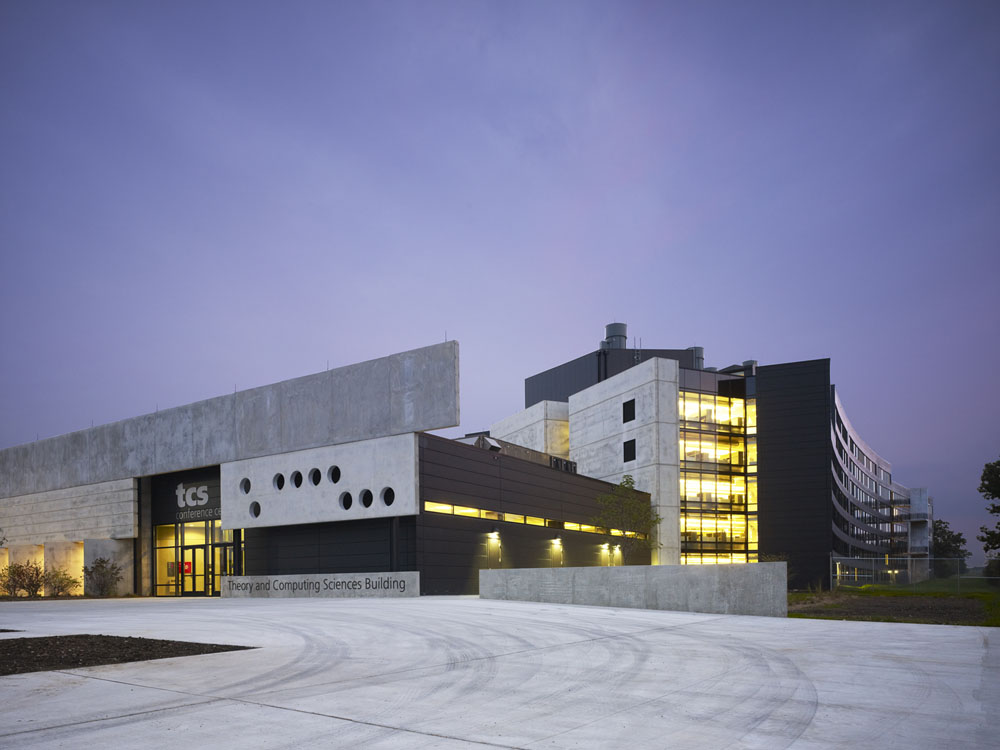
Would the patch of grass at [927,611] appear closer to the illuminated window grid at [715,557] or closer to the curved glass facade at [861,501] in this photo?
the illuminated window grid at [715,557]

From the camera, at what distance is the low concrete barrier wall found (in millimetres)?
18031

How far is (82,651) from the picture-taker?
1098cm

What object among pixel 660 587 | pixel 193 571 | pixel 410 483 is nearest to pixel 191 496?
pixel 193 571

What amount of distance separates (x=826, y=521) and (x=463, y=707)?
51.9 meters

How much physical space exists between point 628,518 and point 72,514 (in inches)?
1321

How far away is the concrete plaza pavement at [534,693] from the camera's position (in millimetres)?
5848

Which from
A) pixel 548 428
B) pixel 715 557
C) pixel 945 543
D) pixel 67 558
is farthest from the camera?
pixel 945 543

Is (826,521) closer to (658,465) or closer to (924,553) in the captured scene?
(658,465)

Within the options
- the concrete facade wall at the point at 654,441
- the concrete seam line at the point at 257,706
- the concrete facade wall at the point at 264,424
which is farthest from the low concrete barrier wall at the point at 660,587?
the concrete facade wall at the point at 654,441

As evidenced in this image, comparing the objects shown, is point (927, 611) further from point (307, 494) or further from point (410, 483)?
point (307, 494)

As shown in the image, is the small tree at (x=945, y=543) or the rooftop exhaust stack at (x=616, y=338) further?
the small tree at (x=945, y=543)

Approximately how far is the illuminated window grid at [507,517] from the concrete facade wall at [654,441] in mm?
2988

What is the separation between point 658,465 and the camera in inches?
1993

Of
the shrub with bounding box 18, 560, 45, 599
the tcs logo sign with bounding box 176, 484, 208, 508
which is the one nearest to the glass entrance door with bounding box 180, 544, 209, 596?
the tcs logo sign with bounding box 176, 484, 208, 508
